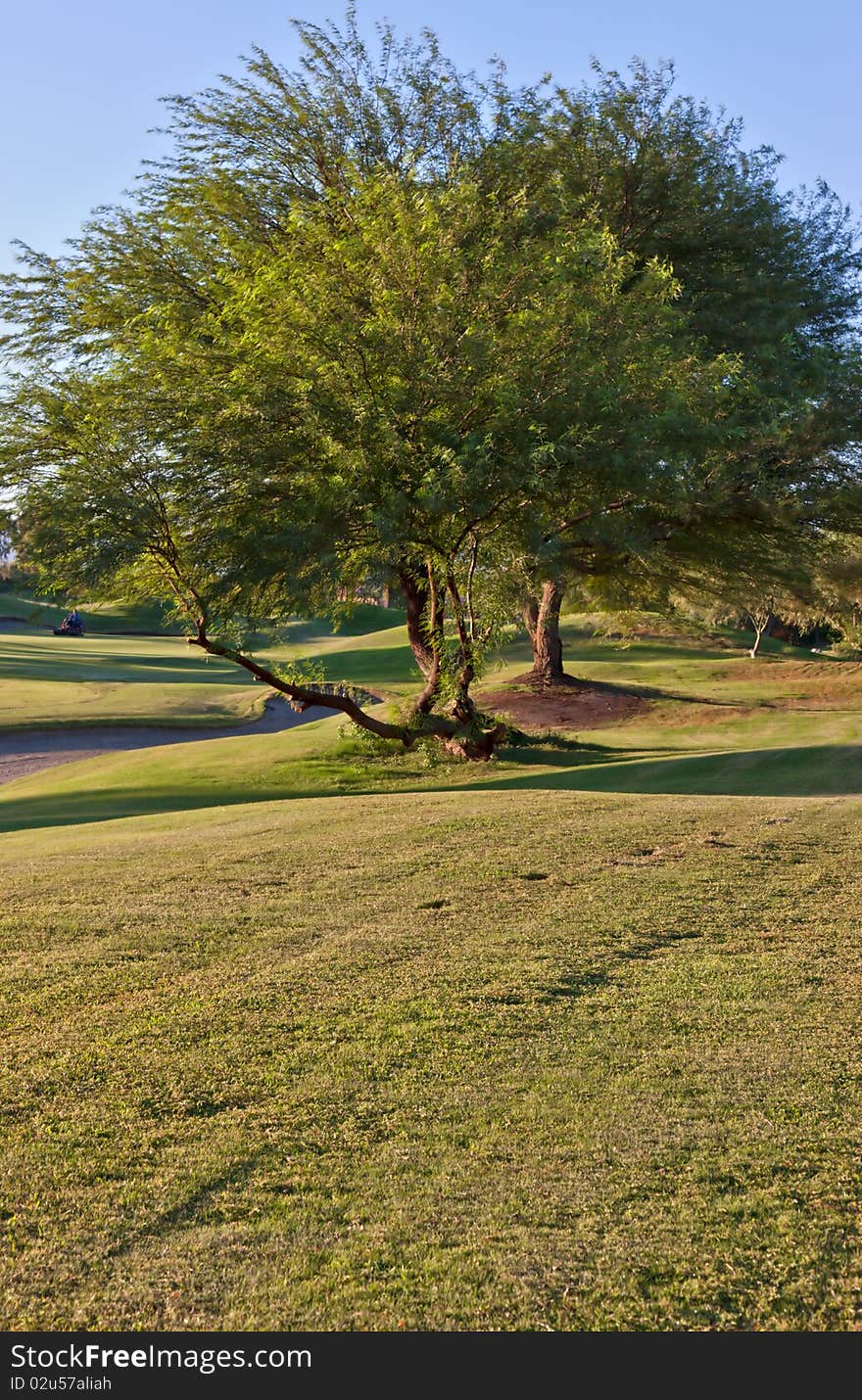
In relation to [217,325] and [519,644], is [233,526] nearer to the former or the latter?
[217,325]

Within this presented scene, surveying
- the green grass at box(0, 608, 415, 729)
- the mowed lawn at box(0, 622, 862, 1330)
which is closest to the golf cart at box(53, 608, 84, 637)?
the green grass at box(0, 608, 415, 729)

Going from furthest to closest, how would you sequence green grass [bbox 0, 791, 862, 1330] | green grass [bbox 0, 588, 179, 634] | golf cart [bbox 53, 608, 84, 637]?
green grass [bbox 0, 588, 179, 634]
golf cart [bbox 53, 608, 84, 637]
green grass [bbox 0, 791, 862, 1330]

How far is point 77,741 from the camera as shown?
28.0 metres

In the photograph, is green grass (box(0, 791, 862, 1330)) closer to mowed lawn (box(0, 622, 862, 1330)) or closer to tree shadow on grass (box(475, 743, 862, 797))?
mowed lawn (box(0, 622, 862, 1330))

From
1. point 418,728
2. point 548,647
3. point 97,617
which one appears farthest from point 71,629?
point 418,728

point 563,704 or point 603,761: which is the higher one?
point 563,704

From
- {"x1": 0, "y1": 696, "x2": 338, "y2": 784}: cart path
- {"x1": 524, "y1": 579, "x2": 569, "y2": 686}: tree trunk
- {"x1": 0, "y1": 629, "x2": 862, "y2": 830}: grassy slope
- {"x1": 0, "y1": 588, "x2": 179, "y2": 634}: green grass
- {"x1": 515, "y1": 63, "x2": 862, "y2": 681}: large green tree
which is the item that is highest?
{"x1": 515, "y1": 63, "x2": 862, "y2": 681}: large green tree

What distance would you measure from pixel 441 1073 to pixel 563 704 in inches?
891

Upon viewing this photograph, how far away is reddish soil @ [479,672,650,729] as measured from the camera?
88.1 feet

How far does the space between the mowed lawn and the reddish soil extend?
45.0 ft

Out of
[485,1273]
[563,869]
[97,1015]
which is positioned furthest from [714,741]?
[485,1273]

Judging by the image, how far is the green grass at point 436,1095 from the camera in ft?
13.4

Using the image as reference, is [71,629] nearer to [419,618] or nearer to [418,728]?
[419,618]
